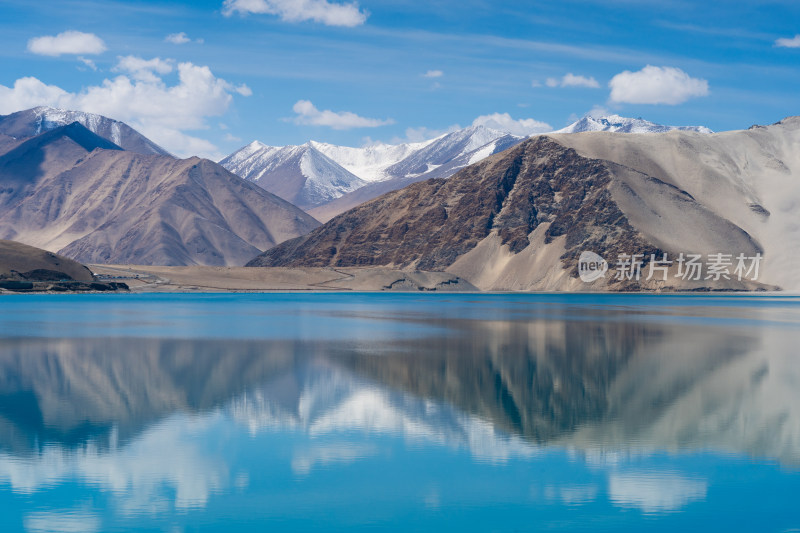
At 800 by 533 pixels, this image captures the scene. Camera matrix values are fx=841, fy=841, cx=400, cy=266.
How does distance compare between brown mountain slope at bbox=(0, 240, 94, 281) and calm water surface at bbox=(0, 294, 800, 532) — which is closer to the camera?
calm water surface at bbox=(0, 294, 800, 532)

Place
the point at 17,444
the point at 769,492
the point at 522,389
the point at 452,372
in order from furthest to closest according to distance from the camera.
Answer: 1. the point at 452,372
2. the point at 522,389
3. the point at 17,444
4. the point at 769,492

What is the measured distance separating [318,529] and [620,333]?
191 ft

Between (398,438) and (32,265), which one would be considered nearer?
(398,438)

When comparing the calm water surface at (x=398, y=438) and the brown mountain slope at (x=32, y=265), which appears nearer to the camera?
the calm water surface at (x=398, y=438)

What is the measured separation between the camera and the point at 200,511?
69.9 feet

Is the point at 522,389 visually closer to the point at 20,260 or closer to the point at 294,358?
the point at 294,358

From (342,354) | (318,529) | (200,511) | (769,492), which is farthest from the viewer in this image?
(342,354)

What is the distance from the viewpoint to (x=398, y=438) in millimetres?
29641

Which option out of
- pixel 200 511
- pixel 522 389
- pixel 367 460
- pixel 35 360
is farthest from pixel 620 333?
pixel 200 511

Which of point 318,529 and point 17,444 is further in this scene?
point 17,444

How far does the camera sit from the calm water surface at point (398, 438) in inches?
842

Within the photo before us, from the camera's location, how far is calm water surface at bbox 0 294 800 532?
21391mm

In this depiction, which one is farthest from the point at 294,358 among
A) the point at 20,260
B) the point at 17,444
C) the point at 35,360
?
the point at 20,260

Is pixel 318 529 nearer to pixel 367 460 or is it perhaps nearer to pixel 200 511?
pixel 200 511
